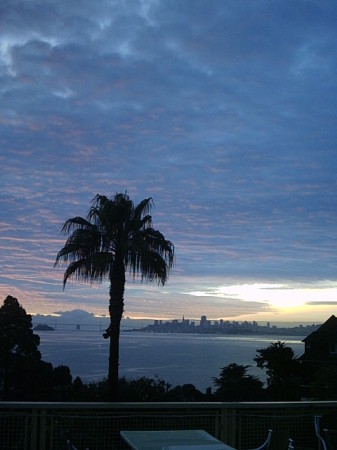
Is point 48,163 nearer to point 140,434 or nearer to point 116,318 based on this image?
point 116,318

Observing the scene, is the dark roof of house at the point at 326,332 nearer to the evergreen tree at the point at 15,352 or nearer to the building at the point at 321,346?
the building at the point at 321,346

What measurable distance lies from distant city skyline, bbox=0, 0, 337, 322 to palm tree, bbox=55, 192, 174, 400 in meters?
0.72

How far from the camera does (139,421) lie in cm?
641

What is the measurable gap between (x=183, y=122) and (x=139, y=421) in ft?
30.7

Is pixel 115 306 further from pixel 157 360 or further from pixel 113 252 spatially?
pixel 157 360

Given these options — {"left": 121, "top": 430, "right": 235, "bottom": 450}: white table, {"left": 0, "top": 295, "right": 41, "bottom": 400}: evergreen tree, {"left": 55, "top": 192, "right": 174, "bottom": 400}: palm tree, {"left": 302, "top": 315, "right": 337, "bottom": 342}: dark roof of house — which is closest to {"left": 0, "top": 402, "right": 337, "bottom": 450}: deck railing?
{"left": 121, "top": 430, "right": 235, "bottom": 450}: white table

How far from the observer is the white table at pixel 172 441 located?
4875 millimetres

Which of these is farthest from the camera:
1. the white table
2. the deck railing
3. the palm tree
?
the palm tree

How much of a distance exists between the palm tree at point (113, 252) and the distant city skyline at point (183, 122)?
72cm

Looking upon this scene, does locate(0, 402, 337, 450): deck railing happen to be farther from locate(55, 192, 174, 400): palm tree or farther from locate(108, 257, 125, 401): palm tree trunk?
locate(108, 257, 125, 401): palm tree trunk

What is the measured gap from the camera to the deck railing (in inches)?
237

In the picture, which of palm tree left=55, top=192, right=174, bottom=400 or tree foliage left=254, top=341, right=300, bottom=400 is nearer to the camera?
palm tree left=55, top=192, right=174, bottom=400

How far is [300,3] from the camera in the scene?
9.10m

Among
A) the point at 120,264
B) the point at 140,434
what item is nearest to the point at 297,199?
the point at 120,264
